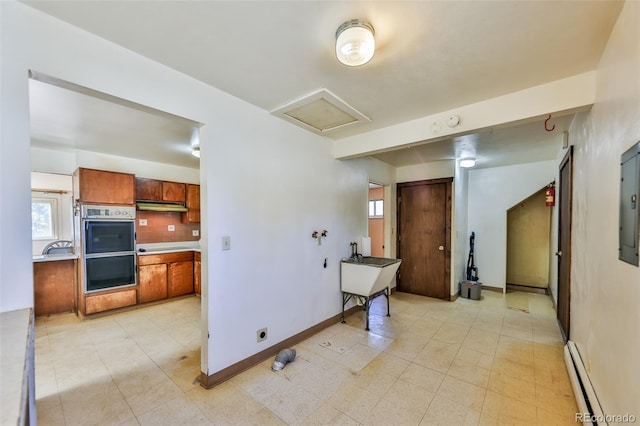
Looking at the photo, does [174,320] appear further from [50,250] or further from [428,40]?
[428,40]

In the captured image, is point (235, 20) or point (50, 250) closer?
point (235, 20)

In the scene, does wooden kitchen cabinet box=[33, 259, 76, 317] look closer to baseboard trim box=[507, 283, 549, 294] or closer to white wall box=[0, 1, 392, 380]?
white wall box=[0, 1, 392, 380]

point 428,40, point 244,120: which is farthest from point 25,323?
point 428,40

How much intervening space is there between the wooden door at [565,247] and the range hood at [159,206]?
18.8 feet

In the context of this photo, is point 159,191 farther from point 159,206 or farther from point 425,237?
point 425,237

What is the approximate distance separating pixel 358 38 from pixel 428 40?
19.1 inches

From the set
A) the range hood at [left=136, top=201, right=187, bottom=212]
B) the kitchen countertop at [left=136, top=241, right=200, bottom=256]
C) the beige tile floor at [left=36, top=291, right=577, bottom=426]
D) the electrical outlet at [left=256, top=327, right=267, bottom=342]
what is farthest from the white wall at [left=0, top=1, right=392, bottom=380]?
the range hood at [left=136, top=201, right=187, bottom=212]

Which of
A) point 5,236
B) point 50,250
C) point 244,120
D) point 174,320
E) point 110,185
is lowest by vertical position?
point 174,320

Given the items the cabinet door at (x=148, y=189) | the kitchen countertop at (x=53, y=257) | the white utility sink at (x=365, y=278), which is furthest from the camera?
the cabinet door at (x=148, y=189)

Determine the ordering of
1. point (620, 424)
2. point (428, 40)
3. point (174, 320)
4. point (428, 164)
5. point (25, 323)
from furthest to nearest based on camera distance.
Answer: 1. point (428, 164)
2. point (174, 320)
3. point (428, 40)
4. point (620, 424)
5. point (25, 323)

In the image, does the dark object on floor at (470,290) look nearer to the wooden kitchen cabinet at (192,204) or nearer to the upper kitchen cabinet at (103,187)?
the wooden kitchen cabinet at (192,204)

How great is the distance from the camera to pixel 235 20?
4.74 ft

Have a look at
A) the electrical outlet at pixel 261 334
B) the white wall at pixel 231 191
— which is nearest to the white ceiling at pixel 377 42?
the white wall at pixel 231 191

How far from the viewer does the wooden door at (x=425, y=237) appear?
181 inches
